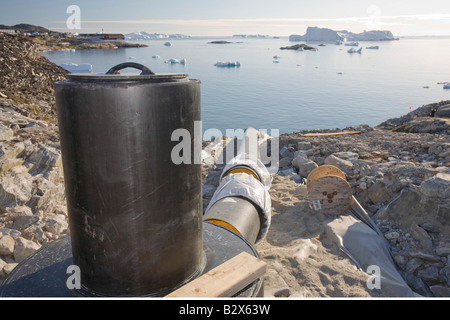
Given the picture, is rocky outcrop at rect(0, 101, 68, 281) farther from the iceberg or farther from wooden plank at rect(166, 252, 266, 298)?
the iceberg

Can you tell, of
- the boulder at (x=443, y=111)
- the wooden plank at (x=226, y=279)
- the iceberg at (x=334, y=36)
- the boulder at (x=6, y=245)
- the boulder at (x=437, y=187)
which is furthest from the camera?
the iceberg at (x=334, y=36)

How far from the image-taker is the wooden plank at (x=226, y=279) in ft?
6.56

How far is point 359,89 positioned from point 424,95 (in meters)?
4.07

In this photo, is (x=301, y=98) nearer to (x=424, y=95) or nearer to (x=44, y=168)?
(x=424, y=95)

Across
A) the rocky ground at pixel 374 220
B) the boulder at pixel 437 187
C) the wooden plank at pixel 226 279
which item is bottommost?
the rocky ground at pixel 374 220

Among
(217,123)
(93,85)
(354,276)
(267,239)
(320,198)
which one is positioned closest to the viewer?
(93,85)

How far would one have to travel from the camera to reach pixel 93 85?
1.80 metres

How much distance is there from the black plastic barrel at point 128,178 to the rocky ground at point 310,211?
4.65 feet

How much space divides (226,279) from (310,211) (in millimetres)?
3350

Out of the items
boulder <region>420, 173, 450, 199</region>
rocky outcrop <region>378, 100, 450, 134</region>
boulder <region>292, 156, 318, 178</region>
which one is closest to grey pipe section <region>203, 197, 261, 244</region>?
boulder <region>420, 173, 450, 199</region>

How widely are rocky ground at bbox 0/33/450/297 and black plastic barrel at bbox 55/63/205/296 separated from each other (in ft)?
4.65

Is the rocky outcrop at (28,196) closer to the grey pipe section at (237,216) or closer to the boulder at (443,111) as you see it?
the grey pipe section at (237,216)

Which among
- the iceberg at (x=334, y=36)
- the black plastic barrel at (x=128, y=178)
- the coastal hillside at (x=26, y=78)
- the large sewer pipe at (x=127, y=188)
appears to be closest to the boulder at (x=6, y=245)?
the large sewer pipe at (x=127, y=188)
